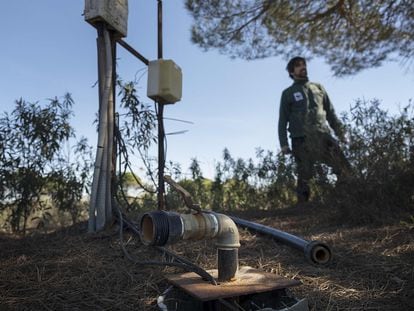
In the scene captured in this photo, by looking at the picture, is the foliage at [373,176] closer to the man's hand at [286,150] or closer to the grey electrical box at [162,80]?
the man's hand at [286,150]

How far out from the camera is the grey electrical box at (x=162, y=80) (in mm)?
2744

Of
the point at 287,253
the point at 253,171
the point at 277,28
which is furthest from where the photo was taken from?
the point at 277,28

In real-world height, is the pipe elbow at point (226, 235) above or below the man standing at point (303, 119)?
below

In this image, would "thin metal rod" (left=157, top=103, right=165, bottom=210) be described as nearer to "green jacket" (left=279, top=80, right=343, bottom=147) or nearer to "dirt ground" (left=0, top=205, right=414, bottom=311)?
"dirt ground" (left=0, top=205, right=414, bottom=311)

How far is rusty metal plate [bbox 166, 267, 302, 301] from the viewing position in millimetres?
1424

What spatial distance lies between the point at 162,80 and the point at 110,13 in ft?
1.79

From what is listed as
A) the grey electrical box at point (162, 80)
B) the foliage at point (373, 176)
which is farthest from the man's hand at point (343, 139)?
the grey electrical box at point (162, 80)

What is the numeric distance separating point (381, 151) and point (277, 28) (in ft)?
10.6

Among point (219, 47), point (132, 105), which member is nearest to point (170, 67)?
point (132, 105)

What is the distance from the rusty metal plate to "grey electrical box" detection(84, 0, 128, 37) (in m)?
1.73

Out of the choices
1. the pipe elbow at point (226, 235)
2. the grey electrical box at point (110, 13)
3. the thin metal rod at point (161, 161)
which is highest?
the grey electrical box at point (110, 13)

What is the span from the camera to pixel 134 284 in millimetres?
1764

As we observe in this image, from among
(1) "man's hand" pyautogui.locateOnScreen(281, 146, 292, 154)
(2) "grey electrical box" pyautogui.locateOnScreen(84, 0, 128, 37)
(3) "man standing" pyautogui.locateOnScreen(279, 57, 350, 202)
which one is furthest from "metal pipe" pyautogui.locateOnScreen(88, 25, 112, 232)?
(1) "man's hand" pyautogui.locateOnScreen(281, 146, 292, 154)

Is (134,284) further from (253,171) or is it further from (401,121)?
(253,171)
